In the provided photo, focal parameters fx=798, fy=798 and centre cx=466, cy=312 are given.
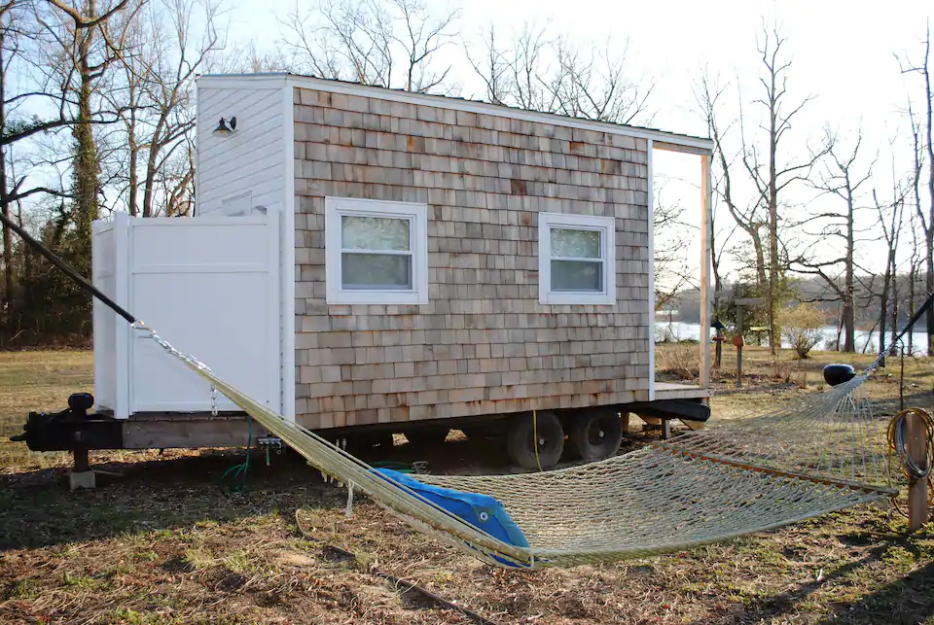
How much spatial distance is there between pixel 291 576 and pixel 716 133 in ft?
79.2

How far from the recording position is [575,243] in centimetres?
733

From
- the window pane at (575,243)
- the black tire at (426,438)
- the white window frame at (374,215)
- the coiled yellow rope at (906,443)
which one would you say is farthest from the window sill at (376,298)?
the coiled yellow rope at (906,443)

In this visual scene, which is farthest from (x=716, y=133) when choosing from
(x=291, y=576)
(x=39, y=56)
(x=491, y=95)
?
(x=291, y=576)

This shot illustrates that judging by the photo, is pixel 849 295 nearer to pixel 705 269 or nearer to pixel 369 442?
pixel 705 269

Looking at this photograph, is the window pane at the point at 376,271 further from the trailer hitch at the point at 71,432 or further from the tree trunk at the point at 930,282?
the tree trunk at the point at 930,282

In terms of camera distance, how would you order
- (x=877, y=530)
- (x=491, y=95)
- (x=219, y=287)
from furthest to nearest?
(x=491, y=95)
(x=219, y=287)
(x=877, y=530)

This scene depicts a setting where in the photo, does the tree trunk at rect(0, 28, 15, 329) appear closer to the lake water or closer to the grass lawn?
the grass lawn

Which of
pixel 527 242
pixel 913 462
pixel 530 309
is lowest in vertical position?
pixel 913 462

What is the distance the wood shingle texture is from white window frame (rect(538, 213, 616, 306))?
62mm

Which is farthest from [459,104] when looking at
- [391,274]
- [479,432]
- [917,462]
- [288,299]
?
[917,462]

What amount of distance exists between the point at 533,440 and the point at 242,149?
138 inches

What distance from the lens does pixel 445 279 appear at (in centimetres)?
653

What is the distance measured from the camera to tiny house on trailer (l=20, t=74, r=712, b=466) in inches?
227

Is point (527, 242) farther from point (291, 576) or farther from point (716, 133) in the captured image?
point (716, 133)
